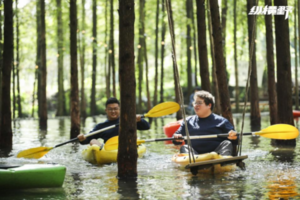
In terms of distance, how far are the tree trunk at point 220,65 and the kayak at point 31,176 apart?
15.7 feet

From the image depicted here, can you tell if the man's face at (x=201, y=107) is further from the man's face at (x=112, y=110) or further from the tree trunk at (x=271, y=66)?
the tree trunk at (x=271, y=66)

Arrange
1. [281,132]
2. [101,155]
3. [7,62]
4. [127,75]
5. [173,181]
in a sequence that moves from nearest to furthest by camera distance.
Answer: [127,75]
[173,181]
[281,132]
[101,155]
[7,62]

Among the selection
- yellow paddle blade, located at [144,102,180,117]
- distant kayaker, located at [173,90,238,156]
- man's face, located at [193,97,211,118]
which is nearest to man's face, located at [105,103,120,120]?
yellow paddle blade, located at [144,102,180,117]

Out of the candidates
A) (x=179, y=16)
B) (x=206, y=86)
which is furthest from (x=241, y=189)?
(x=179, y=16)

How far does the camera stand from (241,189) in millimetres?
6094

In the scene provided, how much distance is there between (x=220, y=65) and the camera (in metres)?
10.4

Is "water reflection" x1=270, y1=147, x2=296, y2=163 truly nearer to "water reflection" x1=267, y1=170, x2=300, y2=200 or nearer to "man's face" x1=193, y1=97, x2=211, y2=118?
"water reflection" x1=267, y1=170, x2=300, y2=200

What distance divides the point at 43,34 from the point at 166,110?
37.0ft

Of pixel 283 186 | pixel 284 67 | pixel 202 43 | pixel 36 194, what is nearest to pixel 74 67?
pixel 202 43

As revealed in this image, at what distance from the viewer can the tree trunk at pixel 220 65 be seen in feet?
34.3

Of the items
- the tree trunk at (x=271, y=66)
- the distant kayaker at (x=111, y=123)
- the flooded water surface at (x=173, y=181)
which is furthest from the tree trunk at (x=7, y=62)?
the tree trunk at (x=271, y=66)

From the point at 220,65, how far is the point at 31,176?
5.18 meters

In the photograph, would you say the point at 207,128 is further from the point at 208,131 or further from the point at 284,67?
the point at 284,67

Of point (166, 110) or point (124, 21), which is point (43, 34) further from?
point (124, 21)
